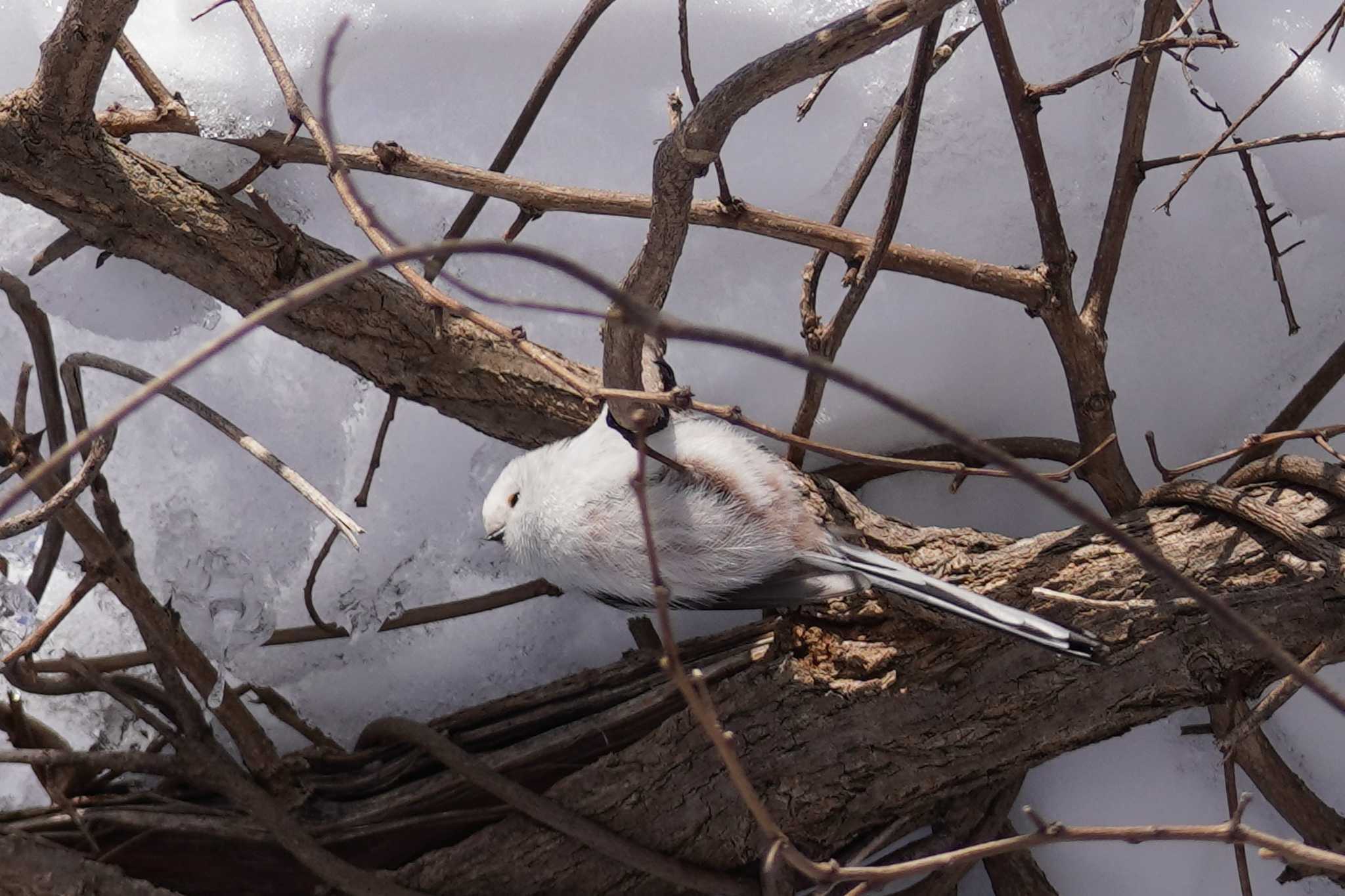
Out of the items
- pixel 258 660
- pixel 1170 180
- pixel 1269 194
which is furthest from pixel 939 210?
pixel 258 660

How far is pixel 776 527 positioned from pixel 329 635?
1.70 ft

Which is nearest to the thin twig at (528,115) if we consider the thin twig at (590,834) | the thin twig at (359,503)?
the thin twig at (359,503)

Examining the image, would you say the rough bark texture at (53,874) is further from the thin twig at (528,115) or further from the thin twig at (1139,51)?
the thin twig at (1139,51)

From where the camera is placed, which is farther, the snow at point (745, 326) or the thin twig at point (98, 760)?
the snow at point (745, 326)

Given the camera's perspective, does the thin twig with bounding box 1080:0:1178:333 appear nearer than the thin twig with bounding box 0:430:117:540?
No

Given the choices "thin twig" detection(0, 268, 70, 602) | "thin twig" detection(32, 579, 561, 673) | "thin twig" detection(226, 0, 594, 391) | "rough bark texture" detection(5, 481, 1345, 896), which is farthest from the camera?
"thin twig" detection(32, 579, 561, 673)

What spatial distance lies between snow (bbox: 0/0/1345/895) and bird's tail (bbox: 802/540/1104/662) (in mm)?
260

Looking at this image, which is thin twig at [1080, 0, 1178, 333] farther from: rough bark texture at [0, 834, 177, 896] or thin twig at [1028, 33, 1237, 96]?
rough bark texture at [0, 834, 177, 896]

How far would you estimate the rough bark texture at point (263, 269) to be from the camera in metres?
0.92

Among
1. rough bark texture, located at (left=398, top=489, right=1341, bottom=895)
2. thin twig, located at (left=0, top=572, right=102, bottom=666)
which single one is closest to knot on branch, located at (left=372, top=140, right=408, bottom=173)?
thin twig, located at (left=0, top=572, right=102, bottom=666)

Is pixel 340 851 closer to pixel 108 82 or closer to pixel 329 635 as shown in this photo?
pixel 329 635

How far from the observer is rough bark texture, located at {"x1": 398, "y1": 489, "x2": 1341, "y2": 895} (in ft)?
2.93

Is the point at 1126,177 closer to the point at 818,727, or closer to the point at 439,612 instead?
the point at 818,727

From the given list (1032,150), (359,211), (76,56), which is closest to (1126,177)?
(1032,150)
